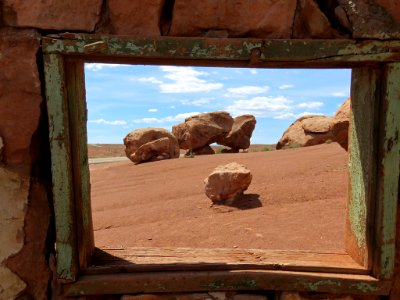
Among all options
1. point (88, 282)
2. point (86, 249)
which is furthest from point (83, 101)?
point (88, 282)

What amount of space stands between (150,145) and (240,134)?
12.2 feet

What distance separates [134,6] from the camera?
1990 millimetres

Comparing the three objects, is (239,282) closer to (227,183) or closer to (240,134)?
(227,183)

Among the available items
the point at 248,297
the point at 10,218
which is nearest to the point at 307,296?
the point at 248,297

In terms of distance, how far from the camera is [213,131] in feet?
45.9

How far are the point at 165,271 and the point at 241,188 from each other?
13.5 ft

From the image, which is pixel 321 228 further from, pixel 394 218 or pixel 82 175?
pixel 82 175

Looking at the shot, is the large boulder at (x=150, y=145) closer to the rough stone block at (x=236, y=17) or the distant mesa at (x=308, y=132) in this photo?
the distant mesa at (x=308, y=132)

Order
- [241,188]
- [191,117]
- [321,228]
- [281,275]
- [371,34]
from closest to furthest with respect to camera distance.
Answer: [371,34], [281,275], [321,228], [241,188], [191,117]

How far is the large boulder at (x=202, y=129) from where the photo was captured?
14.0m

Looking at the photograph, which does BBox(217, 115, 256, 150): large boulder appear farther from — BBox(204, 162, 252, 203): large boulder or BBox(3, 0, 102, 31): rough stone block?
BBox(3, 0, 102, 31): rough stone block

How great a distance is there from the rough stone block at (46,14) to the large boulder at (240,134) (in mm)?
12529

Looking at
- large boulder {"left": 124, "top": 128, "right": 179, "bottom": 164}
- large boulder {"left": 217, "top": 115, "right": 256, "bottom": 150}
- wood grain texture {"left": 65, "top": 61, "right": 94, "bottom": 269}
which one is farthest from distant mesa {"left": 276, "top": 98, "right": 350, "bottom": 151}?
wood grain texture {"left": 65, "top": 61, "right": 94, "bottom": 269}

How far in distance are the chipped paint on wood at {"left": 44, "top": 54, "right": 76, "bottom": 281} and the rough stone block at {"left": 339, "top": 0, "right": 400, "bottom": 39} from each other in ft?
4.71
